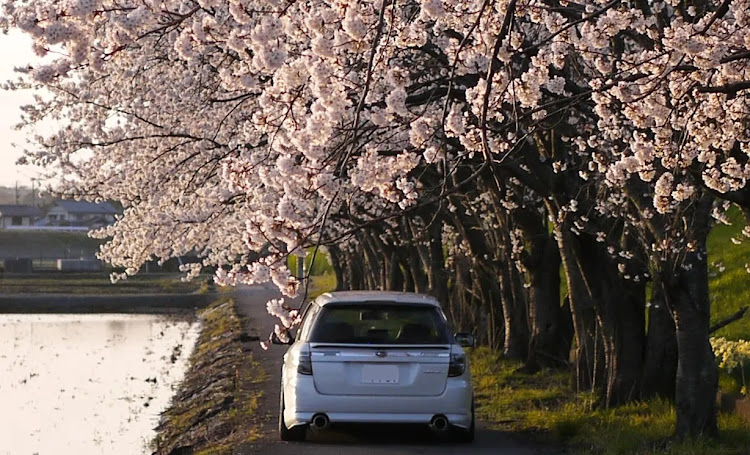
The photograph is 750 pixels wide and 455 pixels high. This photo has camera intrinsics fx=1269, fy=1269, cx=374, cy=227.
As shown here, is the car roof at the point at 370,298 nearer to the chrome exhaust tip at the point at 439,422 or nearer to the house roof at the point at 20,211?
the chrome exhaust tip at the point at 439,422

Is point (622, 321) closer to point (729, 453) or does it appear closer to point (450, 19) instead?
point (729, 453)

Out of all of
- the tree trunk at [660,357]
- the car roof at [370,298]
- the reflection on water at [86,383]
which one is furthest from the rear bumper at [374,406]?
the reflection on water at [86,383]

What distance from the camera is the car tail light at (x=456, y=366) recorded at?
11.8m

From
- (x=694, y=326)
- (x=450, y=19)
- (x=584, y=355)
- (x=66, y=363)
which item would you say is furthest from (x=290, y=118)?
(x=66, y=363)

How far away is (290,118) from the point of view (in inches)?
383

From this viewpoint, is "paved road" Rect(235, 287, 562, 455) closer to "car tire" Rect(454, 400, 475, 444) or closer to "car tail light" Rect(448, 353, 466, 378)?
"car tire" Rect(454, 400, 475, 444)

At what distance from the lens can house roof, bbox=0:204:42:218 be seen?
6004 inches

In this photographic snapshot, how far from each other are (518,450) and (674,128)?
3.41 m

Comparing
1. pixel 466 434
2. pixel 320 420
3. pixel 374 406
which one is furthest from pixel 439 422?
pixel 320 420

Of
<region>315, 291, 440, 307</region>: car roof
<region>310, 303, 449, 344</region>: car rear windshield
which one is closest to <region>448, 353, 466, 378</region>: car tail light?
<region>310, 303, 449, 344</region>: car rear windshield

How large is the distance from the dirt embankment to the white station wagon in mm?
1108

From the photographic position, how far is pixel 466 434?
39.8ft

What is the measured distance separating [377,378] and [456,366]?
0.76 metres

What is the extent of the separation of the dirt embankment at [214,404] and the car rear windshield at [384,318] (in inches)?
60.2
